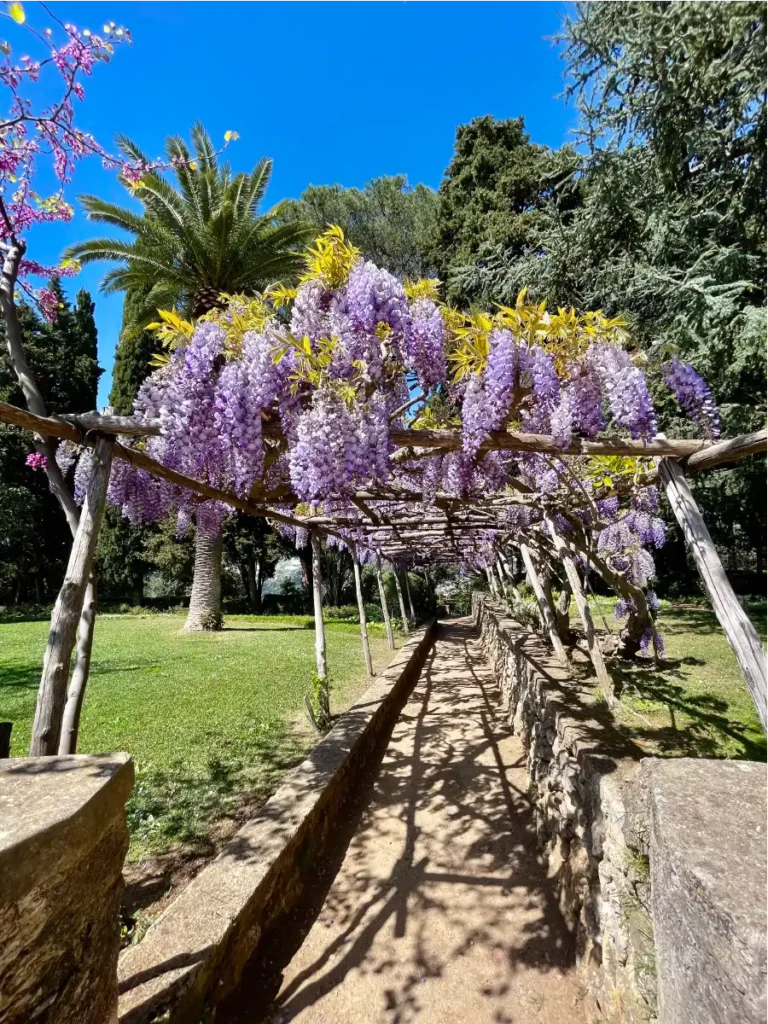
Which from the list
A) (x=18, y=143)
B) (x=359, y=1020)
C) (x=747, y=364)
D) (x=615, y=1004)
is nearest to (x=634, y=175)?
(x=747, y=364)

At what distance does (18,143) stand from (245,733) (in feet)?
17.5

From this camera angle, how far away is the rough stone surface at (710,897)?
830 mm

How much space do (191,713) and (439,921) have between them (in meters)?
4.16

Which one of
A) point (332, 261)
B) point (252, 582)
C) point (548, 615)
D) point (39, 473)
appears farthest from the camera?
point (252, 582)

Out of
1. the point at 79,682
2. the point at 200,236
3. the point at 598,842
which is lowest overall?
the point at 598,842

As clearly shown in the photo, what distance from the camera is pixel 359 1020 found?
220cm

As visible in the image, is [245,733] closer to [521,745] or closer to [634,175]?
[521,745]

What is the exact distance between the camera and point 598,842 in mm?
2385

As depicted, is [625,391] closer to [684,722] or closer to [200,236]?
[684,722]

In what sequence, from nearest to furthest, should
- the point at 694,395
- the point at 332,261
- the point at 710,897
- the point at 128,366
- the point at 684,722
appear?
the point at 710,897
the point at 332,261
the point at 694,395
the point at 684,722
the point at 128,366

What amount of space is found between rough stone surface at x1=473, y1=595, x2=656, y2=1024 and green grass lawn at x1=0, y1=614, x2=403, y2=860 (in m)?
2.22

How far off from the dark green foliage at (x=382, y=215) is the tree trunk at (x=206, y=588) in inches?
405

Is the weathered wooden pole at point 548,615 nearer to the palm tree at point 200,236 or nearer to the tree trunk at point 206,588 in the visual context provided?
the palm tree at point 200,236

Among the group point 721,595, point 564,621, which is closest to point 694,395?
point 721,595
